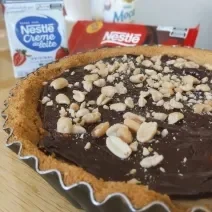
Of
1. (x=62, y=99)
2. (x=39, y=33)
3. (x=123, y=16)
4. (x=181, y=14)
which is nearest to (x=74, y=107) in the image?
(x=62, y=99)

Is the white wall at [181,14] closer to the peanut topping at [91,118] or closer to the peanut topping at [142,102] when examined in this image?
the peanut topping at [142,102]

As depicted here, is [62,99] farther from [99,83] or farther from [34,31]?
[34,31]

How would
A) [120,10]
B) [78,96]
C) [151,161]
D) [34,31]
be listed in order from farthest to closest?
[120,10]
[34,31]
[78,96]
[151,161]

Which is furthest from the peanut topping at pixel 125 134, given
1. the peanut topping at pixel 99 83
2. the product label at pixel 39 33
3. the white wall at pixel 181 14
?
the white wall at pixel 181 14

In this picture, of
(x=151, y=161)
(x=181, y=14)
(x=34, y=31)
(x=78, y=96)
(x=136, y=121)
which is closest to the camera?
(x=151, y=161)

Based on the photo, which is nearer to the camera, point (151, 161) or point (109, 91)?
point (151, 161)

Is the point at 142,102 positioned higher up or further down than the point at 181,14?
higher up
